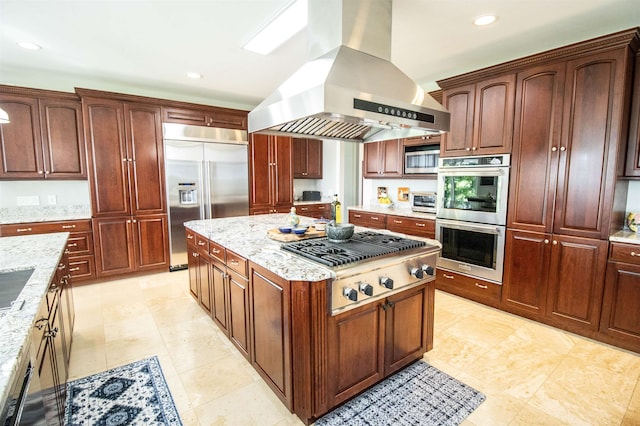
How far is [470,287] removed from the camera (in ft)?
10.7

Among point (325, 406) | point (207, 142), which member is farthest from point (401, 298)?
point (207, 142)

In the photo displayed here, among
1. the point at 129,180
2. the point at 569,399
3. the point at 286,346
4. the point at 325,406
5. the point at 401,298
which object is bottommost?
the point at 569,399

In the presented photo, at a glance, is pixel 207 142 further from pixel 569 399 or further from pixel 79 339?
pixel 569 399

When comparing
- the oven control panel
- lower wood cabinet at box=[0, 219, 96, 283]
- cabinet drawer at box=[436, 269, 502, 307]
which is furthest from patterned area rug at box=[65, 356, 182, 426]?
cabinet drawer at box=[436, 269, 502, 307]

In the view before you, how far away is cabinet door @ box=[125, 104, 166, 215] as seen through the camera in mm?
3943

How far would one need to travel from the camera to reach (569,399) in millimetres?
1858

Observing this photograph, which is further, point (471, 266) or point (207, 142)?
point (207, 142)

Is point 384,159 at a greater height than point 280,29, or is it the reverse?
point 280,29

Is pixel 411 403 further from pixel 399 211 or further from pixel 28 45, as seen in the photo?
pixel 28 45

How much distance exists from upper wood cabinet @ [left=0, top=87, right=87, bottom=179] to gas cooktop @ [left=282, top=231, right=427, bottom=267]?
3489mm

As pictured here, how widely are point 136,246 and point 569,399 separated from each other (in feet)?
15.2

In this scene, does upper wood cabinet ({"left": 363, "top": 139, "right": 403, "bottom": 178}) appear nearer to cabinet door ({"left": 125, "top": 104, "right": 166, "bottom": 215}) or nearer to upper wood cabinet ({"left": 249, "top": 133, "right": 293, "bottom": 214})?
upper wood cabinet ({"left": 249, "top": 133, "right": 293, "bottom": 214})

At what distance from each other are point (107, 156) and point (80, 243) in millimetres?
1130

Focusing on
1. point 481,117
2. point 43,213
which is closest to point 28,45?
point 43,213
